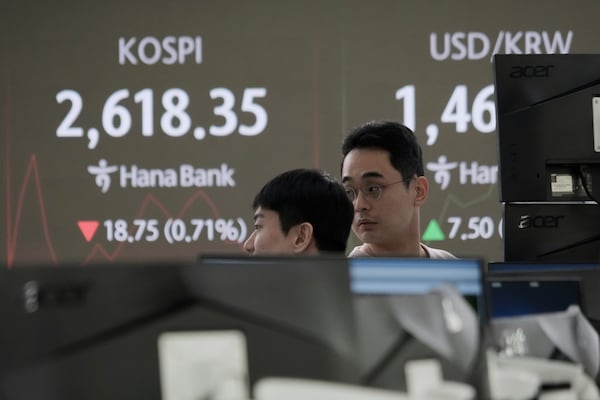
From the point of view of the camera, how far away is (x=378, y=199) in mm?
2607

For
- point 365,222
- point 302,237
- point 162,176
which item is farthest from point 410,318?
point 162,176

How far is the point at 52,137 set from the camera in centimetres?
389

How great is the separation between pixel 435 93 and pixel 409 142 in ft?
4.35

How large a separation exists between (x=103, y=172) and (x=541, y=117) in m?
2.35

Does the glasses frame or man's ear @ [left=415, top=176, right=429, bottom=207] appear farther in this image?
man's ear @ [left=415, top=176, right=429, bottom=207]

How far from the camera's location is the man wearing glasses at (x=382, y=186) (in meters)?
2.60

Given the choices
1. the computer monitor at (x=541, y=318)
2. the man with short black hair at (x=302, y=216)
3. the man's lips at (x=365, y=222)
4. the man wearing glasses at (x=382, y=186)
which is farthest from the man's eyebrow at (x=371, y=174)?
the computer monitor at (x=541, y=318)

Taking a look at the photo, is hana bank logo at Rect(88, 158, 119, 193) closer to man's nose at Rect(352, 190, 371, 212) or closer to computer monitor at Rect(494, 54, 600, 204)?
man's nose at Rect(352, 190, 371, 212)

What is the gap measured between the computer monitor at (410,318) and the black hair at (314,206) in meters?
1.18

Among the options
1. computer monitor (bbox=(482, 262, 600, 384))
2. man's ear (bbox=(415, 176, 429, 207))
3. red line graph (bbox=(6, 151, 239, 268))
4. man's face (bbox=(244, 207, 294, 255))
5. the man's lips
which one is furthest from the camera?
red line graph (bbox=(6, 151, 239, 268))

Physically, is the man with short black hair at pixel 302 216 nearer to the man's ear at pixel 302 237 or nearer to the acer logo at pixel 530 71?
the man's ear at pixel 302 237

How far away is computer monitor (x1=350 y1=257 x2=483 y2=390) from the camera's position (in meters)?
0.88

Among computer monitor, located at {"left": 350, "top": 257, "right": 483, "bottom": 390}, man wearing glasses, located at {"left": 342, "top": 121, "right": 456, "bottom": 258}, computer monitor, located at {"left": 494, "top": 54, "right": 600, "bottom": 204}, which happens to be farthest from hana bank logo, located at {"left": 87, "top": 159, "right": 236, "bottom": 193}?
computer monitor, located at {"left": 350, "top": 257, "right": 483, "bottom": 390}

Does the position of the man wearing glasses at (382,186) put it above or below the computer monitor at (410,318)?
above
